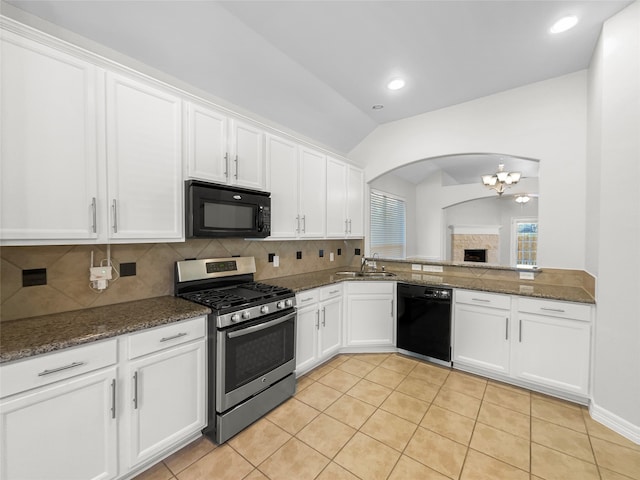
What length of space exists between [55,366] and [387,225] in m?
5.21

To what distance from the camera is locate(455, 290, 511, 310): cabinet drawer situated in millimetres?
2619

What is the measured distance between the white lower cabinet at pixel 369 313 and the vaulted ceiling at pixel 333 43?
2.13 metres

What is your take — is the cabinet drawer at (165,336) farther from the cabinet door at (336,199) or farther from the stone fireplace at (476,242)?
the stone fireplace at (476,242)

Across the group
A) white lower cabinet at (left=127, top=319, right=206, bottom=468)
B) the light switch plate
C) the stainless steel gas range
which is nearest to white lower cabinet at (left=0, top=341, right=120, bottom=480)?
white lower cabinet at (left=127, top=319, right=206, bottom=468)

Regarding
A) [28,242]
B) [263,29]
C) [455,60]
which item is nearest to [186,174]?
[28,242]

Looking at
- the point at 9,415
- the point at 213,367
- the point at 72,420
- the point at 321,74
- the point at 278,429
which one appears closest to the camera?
the point at 9,415

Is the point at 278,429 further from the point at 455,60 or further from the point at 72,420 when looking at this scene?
the point at 455,60

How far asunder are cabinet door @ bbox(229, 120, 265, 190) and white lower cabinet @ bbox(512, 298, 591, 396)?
2687 millimetres

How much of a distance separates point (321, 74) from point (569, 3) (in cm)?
192

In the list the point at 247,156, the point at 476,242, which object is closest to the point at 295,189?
the point at 247,156

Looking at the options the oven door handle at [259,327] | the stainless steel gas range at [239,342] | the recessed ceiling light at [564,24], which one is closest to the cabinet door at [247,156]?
the stainless steel gas range at [239,342]

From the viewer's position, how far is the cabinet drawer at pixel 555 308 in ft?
7.43

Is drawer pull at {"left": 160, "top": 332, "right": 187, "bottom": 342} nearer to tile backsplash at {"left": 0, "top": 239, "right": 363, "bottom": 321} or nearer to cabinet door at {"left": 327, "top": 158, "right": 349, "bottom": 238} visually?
tile backsplash at {"left": 0, "top": 239, "right": 363, "bottom": 321}

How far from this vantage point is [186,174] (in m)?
2.07
